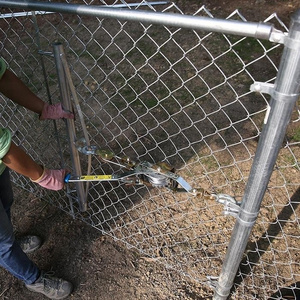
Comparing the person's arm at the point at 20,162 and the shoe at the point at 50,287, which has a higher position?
the person's arm at the point at 20,162

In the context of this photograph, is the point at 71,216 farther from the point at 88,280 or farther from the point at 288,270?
the point at 288,270

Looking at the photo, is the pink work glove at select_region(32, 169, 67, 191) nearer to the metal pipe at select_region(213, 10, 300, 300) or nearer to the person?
the person

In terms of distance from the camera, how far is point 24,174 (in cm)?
149

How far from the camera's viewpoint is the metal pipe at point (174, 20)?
0.94 metres

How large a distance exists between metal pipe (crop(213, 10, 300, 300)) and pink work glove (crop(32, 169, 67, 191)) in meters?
0.84

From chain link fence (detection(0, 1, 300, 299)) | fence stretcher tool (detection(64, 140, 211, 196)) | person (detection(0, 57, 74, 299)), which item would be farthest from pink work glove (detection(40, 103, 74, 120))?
fence stretcher tool (detection(64, 140, 211, 196))

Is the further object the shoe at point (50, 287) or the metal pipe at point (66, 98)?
the shoe at point (50, 287)

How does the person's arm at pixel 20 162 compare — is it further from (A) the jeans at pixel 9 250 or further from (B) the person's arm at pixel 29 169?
(A) the jeans at pixel 9 250

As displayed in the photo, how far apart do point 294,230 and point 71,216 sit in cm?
150

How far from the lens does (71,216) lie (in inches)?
93.9

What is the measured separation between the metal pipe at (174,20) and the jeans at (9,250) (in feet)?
3.05

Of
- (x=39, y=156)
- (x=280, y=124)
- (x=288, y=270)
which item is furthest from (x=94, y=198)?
(x=280, y=124)

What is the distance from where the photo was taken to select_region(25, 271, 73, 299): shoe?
76.1 inches

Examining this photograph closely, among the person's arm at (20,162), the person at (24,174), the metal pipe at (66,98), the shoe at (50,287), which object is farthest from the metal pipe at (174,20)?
the shoe at (50,287)
